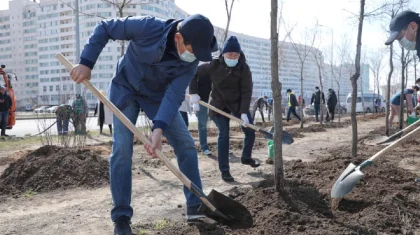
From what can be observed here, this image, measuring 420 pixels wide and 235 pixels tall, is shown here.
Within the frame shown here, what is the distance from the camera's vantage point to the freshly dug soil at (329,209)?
2701 mm

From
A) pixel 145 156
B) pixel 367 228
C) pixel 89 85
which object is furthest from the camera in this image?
pixel 145 156

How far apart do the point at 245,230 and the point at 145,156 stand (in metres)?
4.32

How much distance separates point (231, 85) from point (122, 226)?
2.61 metres

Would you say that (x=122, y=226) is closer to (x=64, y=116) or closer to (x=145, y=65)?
(x=145, y=65)

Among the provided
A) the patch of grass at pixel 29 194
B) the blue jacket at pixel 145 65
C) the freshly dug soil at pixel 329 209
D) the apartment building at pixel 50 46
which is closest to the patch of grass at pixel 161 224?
the freshly dug soil at pixel 329 209

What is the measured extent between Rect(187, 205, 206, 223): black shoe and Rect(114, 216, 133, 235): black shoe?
482mm

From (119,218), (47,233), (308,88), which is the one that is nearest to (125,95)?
(119,218)

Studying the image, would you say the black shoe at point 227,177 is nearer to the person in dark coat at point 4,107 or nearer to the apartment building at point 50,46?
the person in dark coat at point 4,107

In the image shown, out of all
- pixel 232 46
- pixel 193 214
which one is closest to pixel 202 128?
pixel 232 46

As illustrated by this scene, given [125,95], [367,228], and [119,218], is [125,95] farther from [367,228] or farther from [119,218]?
[367,228]

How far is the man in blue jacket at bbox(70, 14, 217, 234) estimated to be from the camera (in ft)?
8.80

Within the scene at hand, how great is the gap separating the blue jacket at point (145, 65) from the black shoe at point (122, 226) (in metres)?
0.70

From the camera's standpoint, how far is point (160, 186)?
14.6 ft

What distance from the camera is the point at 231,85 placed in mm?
4879
